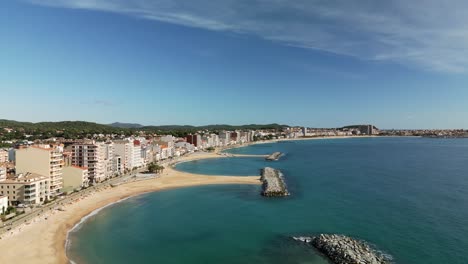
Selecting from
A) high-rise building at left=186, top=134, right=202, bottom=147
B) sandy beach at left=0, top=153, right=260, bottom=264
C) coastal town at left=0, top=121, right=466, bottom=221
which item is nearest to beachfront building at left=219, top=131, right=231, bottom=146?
high-rise building at left=186, top=134, right=202, bottom=147

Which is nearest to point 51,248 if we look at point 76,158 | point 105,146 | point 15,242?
point 15,242

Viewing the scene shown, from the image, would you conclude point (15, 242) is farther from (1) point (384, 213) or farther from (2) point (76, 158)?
(1) point (384, 213)

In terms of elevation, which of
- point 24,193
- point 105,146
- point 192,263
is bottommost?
point 192,263

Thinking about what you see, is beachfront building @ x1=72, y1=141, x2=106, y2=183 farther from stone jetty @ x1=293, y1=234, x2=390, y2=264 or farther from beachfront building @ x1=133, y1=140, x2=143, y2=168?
stone jetty @ x1=293, y1=234, x2=390, y2=264

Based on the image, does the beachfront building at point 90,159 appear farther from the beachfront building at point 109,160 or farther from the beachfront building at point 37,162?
the beachfront building at point 37,162

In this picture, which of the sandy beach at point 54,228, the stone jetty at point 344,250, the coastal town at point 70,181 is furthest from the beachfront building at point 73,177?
the stone jetty at point 344,250

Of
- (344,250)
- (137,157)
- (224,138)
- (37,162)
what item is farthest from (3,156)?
Answer: (224,138)
